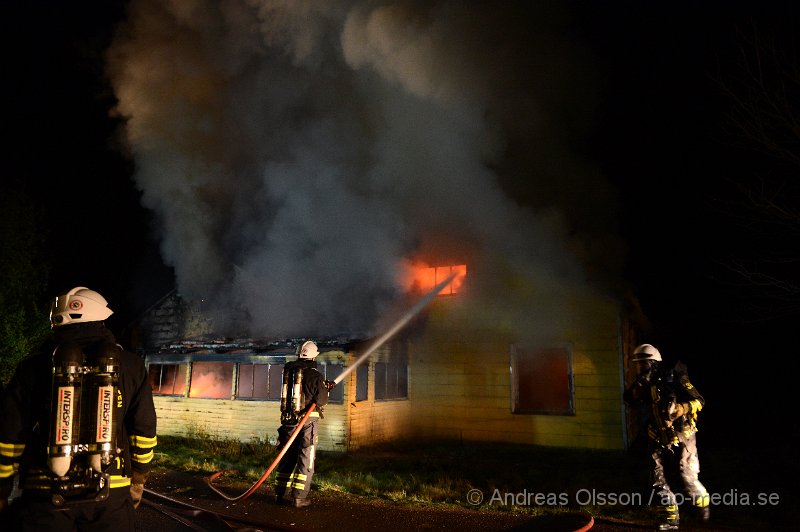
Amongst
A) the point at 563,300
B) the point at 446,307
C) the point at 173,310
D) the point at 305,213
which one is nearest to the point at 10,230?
the point at 173,310

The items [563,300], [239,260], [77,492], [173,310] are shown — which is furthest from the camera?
[173,310]

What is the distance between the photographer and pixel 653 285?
14.3 meters

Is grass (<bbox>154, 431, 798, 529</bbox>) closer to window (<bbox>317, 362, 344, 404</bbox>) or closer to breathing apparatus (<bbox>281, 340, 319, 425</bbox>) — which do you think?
window (<bbox>317, 362, 344, 404</bbox>)

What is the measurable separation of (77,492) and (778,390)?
16150mm

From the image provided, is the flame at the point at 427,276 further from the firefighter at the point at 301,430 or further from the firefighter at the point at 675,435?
the firefighter at the point at 675,435

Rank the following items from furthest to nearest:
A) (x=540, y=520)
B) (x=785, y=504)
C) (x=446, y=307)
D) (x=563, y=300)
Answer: (x=446, y=307), (x=563, y=300), (x=785, y=504), (x=540, y=520)

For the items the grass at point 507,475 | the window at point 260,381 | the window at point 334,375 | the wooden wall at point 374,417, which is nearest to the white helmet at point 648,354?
the grass at point 507,475

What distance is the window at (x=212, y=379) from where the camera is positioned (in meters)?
Answer: 14.5

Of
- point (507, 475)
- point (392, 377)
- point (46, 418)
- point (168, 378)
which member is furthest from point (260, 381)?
point (46, 418)

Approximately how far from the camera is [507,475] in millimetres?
7602

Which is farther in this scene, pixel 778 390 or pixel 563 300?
pixel 778 390

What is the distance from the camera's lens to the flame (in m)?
12.2

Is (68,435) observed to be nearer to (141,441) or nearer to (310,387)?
(141,441)

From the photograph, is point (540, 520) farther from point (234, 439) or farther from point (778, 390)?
point (778, 390)
